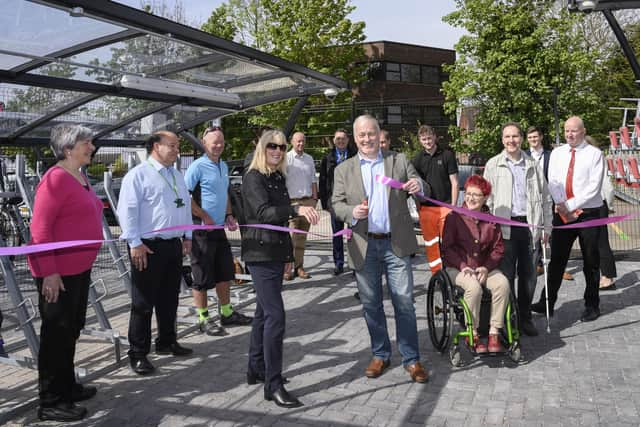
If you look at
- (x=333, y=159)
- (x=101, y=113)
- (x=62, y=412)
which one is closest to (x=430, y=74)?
(x=333, y=159)

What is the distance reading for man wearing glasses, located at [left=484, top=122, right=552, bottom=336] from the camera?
5613 millimetres

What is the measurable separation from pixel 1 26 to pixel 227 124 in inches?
1195

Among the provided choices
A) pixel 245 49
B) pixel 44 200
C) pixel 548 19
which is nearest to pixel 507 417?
pixel 44 200

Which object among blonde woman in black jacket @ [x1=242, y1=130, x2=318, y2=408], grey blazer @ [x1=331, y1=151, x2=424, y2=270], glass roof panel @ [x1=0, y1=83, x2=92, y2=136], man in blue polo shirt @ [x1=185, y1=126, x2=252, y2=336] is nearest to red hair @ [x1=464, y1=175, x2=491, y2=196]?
grey blazer @ [x1=331, y1=151, x2=424, y2=270]

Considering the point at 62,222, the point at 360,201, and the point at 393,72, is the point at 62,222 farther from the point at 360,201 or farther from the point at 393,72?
the point at 393,72

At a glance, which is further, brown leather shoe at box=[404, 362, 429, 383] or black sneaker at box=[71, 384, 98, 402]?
brown leather shoe at box=[404, 362, 429, 383]

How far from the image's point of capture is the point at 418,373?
4.54 m

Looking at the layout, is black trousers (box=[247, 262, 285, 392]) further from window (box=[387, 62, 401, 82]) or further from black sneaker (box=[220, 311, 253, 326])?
window (box=[387, 62, 401, 82])

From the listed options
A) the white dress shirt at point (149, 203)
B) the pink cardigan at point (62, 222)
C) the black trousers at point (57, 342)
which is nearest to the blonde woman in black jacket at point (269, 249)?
the white dress shirt at point (149, 203)

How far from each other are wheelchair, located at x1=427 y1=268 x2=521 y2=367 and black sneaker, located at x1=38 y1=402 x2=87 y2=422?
282 centimetres

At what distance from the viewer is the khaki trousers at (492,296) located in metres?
4.91

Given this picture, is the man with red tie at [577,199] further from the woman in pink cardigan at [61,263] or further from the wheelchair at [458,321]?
the woman in pink cardigan at [61,263]

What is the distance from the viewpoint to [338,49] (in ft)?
110

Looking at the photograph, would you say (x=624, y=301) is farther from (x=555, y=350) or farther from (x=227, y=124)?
(x=227, y=124)
